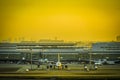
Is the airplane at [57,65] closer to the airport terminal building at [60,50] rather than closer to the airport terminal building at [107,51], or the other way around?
the airport terminal building at [60,50]

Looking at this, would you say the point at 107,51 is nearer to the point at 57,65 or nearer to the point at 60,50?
the point at 60,50

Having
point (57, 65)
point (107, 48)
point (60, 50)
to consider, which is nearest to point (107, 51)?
point (107, 48)

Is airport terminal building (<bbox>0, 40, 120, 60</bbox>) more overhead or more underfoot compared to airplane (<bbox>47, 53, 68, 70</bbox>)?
more overhead

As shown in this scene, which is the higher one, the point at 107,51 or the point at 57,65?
the point at 107,51

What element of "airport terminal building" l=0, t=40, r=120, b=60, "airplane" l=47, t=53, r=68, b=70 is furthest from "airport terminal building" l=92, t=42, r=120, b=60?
"airplane" l=47, t=53, r=68, b=70

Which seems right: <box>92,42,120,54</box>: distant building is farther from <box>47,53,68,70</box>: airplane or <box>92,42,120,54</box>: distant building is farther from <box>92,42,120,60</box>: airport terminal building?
<box>47,53,68,70</box>: airplane

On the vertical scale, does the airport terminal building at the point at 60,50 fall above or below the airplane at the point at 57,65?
above

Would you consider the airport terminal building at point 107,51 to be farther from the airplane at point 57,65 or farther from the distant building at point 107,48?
the airplane at point 57,65

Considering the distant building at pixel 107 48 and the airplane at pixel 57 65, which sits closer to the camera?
the airplane at pixel 57 65

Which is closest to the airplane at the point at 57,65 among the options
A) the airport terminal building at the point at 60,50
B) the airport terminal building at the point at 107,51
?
the airport terminal building at the point at 60,50

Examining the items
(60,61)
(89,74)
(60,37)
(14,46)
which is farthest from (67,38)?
(89,74)

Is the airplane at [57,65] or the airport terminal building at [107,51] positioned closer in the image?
the airplane at [57,65]

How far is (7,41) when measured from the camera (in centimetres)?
589

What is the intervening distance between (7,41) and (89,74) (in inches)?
77.3
